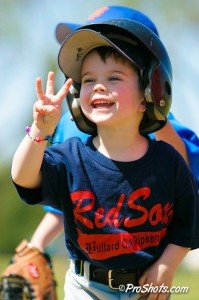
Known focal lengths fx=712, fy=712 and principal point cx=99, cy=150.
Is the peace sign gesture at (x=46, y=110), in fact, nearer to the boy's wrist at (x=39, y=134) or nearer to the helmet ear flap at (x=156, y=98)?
the boy's wrist at (x=39, y=134)

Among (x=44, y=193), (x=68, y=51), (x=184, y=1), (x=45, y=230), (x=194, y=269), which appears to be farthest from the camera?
(x=184, y=1)

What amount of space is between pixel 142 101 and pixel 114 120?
22 cm

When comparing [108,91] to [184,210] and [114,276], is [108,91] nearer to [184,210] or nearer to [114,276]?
[184,210]

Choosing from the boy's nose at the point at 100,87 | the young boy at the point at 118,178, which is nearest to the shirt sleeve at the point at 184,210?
the young boy at the point at 118,178

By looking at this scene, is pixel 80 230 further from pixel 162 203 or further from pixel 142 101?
pixel 142 101

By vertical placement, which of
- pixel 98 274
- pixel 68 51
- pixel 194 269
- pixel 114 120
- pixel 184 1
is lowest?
pixel 194 269

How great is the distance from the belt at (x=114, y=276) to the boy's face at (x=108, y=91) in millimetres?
624

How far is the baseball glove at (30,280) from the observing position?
3.15m

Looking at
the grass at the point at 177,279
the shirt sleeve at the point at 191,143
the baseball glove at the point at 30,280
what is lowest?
the grass at the point at 177,279

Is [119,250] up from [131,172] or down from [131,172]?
down

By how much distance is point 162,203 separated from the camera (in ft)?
9.91

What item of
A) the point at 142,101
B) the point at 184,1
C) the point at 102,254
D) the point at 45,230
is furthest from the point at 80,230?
the point at 184,1

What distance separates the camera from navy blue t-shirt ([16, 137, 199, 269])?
2945 millimetres

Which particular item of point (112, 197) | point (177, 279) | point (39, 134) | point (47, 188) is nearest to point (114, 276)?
point (112, 197)
